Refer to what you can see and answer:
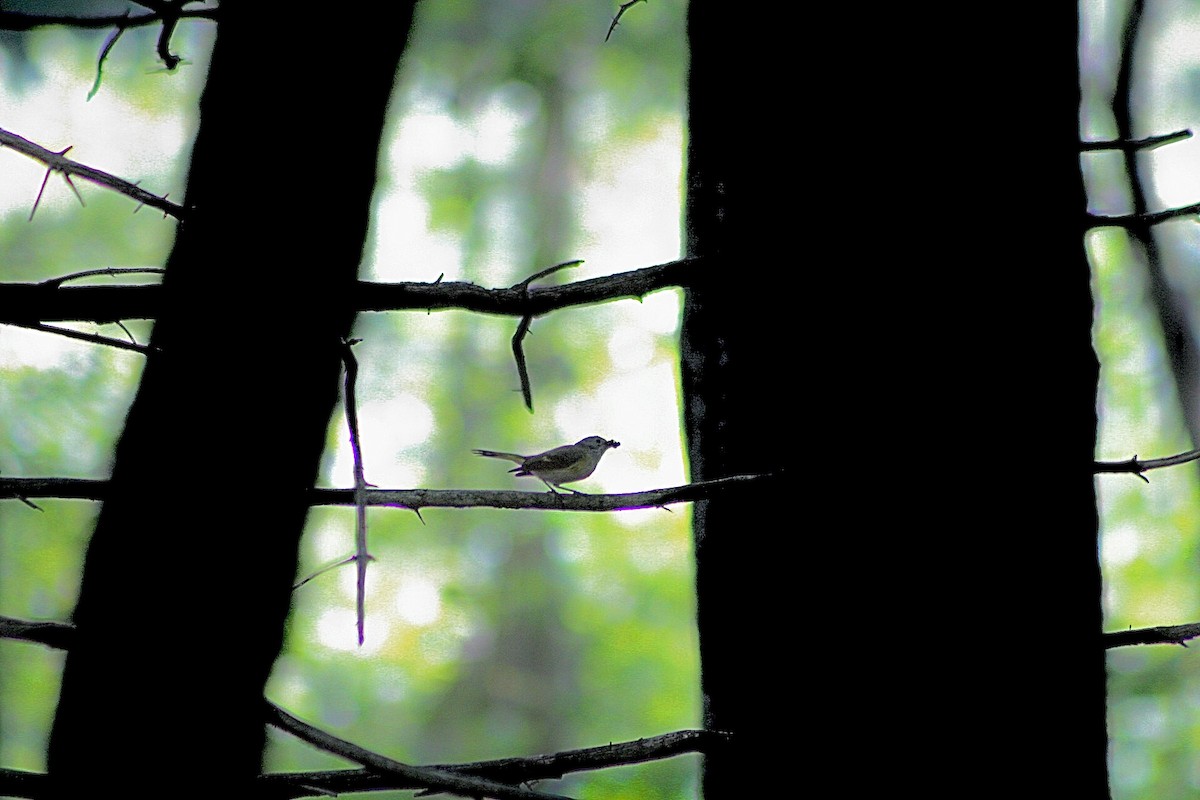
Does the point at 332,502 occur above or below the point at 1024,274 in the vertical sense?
below

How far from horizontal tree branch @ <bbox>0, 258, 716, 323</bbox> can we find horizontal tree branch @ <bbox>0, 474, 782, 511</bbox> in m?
0.21

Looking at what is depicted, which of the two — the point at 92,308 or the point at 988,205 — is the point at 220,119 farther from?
the point at 988,205

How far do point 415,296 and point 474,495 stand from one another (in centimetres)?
29

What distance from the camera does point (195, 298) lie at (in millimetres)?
1171

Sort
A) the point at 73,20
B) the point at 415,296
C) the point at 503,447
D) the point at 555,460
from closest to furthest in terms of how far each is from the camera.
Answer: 1. the point at 415,296
2. the point at 73,20
3. the point at 555,460
4. the point at 503,447

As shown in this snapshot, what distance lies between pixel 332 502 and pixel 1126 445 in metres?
6.82

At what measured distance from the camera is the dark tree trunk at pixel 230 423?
1.05 metres

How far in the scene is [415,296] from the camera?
1.23 meters

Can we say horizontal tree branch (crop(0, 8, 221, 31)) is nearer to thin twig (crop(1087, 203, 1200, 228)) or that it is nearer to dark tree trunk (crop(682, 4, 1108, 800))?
dark tree trunk (crop(682, 4, 1108, 800))

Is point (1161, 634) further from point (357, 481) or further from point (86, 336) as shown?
point (86, 336)

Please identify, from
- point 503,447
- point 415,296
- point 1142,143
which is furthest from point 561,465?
point 503,447

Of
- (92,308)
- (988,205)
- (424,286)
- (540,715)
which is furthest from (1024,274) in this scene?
(540,715)

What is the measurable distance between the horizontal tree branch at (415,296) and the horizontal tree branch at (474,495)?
0.21m

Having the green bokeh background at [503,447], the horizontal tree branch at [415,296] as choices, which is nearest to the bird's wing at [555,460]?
the horizontal tree branch at [415,296]
